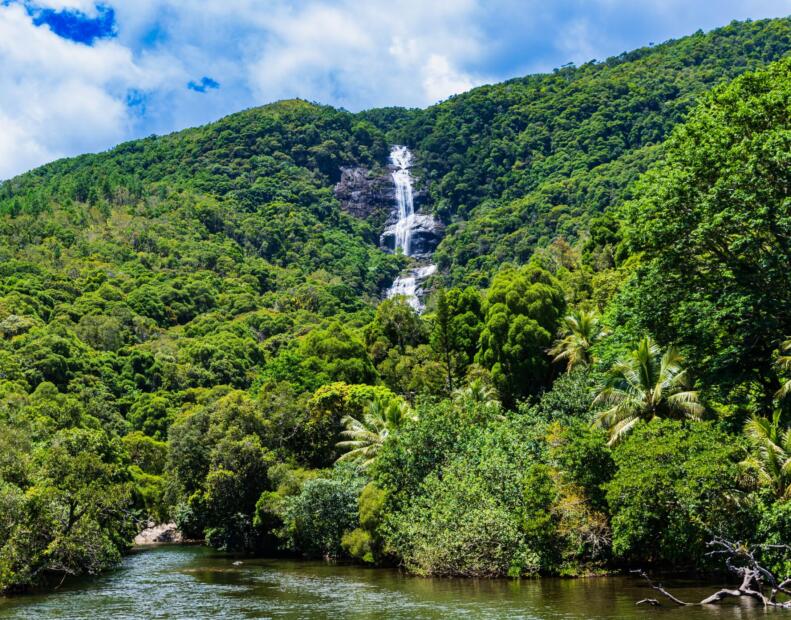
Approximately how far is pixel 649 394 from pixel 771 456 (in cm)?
686

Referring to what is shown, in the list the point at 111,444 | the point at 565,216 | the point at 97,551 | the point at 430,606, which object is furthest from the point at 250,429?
the point at 565,216

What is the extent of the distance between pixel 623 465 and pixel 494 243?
13948 centimetres

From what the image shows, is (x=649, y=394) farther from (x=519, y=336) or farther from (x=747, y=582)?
(x=519, y=336)

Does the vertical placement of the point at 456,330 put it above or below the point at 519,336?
above

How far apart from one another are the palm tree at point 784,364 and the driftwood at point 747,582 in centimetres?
546

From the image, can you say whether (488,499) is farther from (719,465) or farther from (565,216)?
(565,216)

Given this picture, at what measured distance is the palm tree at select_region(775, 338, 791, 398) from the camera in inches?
1060

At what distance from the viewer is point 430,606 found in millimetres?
26281

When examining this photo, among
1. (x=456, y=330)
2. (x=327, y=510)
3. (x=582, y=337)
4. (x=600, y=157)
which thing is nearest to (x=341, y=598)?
(x=327, y=510)

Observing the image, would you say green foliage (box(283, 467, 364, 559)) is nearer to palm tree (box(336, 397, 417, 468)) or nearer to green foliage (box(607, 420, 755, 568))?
palm tree (box(336, 397, 417, 468))

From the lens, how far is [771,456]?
25141 mm

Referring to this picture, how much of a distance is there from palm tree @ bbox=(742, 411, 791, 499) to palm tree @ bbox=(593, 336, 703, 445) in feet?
13.3

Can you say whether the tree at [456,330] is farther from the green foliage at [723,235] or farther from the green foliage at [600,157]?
the green foliage at [600,157]

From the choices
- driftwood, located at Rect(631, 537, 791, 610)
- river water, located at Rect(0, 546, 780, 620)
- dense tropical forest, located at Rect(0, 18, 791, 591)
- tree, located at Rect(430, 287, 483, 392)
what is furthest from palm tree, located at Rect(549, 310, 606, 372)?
driftwood, located at Rect(631, 537, 791, 610)
